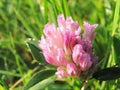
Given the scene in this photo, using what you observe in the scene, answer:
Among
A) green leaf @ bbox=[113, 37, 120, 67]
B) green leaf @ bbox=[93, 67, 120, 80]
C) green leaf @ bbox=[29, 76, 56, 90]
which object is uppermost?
green leaf @ bbox=[113, 37, 120, 67]

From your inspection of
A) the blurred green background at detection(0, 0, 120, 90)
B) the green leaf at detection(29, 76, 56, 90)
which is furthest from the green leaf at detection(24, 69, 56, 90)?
the blurred green background at detection(0, 0, 120, 90)

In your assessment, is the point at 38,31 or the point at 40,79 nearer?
the point at 40,79

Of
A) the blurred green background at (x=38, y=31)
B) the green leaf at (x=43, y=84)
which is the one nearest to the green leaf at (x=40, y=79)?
the green leaf at (x=43, y=84)

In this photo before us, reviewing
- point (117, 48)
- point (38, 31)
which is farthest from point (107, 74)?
point (38, 31)

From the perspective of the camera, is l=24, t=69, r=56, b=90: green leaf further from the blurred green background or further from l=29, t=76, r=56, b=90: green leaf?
the blurred green background

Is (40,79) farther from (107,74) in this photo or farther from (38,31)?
(38,31)

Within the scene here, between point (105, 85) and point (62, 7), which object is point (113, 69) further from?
point (62, 7)

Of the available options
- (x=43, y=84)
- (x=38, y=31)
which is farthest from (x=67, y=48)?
(x=38, y=31)
